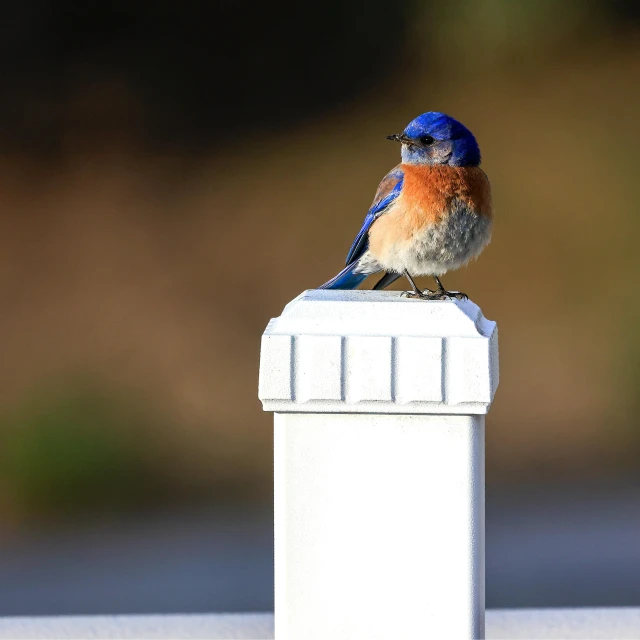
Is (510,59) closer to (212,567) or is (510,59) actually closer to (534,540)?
(534,540)

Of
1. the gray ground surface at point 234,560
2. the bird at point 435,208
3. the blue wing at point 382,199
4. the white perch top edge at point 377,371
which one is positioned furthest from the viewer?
the gray ground surface at point 234,560

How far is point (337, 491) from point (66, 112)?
5.72 metres

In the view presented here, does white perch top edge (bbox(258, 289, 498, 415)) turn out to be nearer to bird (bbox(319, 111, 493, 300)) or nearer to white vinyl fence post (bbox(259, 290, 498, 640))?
white vinyl fence post (bbox(259, 290, 498, 640))

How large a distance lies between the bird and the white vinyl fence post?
4.94ft

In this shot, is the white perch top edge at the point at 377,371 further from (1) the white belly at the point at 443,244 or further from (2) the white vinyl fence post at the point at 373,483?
(1) the white belly at the point at 443,244

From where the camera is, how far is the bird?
3.50 meters

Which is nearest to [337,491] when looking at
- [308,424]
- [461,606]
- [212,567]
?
[308,424]

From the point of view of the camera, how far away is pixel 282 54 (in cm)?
727

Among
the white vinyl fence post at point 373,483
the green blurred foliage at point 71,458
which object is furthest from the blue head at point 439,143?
the green blurred foliage at point 71,458

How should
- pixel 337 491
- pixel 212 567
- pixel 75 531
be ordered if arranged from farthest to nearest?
pixel 75 531 < pixel 212 567 < pixel 337 491

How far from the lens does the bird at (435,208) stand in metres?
3.50

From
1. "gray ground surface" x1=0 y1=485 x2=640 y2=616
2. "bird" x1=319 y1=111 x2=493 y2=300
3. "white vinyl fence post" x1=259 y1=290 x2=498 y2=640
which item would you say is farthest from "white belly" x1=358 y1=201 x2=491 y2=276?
"gray ground surface" x1=0 y1=485 x2=640 y2=616

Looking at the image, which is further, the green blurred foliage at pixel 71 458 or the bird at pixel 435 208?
the green blurred foliage at pixel 71 458

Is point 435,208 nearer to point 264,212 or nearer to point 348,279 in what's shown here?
point 348,279
